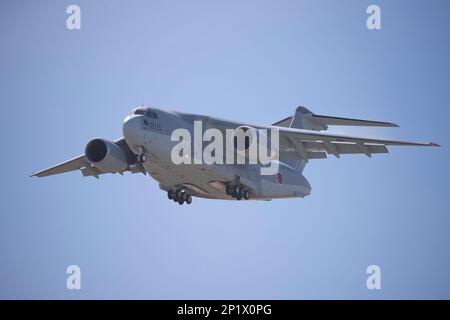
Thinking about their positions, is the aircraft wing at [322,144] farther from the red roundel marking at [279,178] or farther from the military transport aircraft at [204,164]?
the red roundel marking at [279,178]

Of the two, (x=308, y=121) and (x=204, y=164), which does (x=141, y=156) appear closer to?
(x=204, y=164)

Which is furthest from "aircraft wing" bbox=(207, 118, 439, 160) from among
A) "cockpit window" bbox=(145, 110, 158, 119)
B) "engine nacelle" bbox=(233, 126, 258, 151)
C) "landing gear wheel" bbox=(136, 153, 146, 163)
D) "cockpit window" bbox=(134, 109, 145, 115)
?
"landing gear wheel" bbox=(136, 153, 146, 163)

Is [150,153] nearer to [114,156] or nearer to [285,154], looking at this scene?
[114,156]

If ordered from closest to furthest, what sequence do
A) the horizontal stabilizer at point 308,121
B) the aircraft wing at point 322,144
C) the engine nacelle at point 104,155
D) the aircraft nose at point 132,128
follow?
the aircraft nose at point 132,128 < the aircraft wing at point 322,144 < the engine nacelle at point 104,155 < the horizontal stabilizer at point 308,121

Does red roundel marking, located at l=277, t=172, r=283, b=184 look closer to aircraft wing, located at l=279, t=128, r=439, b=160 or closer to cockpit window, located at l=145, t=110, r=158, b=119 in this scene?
aircraft wing, located at l=279, t=128, r=439, b=160

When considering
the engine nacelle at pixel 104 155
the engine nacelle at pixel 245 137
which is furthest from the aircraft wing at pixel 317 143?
the engine nacelle at pixel 104 155

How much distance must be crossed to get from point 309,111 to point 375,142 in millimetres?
4391

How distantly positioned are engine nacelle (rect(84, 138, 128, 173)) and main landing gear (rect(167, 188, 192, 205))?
1.33 metres

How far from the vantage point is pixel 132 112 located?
1823 cm

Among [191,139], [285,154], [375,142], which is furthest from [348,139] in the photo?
[191,139]

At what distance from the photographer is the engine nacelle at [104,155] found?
19062 mm

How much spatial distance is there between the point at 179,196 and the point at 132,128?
2649mm

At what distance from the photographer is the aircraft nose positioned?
17828 mm

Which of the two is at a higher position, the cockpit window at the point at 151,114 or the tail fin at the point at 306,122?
the tail fin at the point at 306,122
